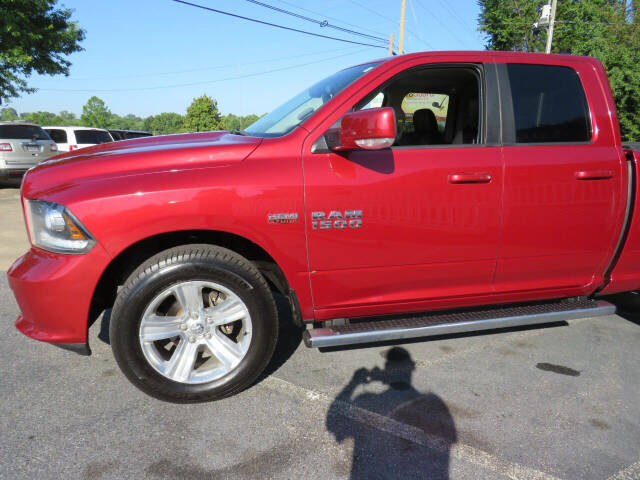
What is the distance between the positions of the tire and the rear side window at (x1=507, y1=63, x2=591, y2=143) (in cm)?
188

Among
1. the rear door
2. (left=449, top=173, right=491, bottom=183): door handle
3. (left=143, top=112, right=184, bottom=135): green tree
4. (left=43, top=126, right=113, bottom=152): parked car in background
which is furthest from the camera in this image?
(left=143, top=112, right=184, bottom=135): green tree

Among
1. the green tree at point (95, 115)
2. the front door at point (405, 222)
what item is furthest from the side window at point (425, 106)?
the green tree at point (95, 115)

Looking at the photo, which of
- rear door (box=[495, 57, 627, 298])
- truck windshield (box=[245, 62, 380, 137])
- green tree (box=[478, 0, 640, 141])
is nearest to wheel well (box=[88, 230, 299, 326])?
truck windshield (box=[245, 62, 380, 137])

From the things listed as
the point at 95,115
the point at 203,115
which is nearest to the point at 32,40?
Result: the point at 203,115

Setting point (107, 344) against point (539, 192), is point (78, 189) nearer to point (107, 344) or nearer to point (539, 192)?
point (107, 344)

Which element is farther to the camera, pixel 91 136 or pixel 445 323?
pixel 91 136

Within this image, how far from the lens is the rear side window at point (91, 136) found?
16.2m

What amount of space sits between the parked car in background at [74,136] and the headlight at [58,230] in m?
15.5

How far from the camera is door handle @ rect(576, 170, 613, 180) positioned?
2775mm

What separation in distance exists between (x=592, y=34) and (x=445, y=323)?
23006 millimetres

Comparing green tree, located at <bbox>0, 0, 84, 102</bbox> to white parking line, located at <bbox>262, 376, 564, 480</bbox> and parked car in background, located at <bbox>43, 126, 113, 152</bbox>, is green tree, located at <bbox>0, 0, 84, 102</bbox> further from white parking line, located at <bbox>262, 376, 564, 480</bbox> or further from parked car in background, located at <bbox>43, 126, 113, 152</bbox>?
white parking line, located at <bbox>262, 376, 564, 480</bbox>

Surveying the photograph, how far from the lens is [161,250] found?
8.62 feet

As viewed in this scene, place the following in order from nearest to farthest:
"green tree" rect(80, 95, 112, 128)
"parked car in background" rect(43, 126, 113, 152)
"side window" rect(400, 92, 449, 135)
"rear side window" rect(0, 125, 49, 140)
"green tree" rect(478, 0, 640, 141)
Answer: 1. "side window" rect(400, 92, 449, 135)
2. "rear side window" rect(0, 125, 49, 140)
3. "green tree" rect(478, 0, 640, 141)
4. "parked car in background" rect(43, 126, 113, 152)
5. "green tree" rect(80, 95, 112, 128)

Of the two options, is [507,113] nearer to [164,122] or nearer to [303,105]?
[303,105]
